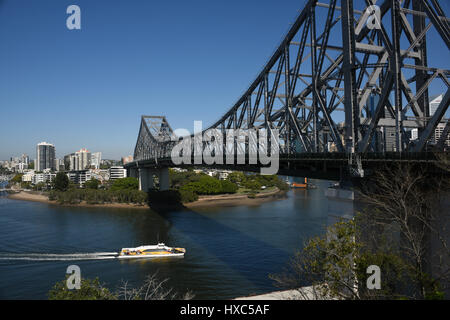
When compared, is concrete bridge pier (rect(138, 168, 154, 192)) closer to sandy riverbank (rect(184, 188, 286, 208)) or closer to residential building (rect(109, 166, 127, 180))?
sandy riverbank (rect(184, 188, 286, 208))

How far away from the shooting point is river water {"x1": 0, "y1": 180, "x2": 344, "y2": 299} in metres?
11.9

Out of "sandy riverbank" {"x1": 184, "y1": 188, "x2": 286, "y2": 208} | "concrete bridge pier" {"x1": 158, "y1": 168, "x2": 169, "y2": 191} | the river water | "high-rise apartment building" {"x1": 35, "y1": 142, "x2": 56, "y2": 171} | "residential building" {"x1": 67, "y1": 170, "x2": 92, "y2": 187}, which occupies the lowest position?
"sandy riverbank" {"x1": 184, "y1": 188, "x2": 286, "y2": 208}

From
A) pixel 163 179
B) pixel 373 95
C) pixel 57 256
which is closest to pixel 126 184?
pixel 163 179

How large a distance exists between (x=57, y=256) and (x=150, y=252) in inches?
179

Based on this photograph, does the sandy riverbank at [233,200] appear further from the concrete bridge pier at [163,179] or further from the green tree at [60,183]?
the green tree at [60,183]

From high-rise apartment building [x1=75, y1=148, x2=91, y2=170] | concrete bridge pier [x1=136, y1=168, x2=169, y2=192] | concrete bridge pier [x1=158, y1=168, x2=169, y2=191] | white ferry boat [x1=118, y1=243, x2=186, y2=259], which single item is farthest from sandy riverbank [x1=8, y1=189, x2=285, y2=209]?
high-rise apartment building [x1=75, y1=148, x2=91, y2=170]

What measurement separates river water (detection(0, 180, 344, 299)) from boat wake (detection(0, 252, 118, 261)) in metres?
0.05

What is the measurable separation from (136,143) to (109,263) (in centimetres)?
4950

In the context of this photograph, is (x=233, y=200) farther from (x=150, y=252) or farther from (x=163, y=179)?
(x=150, y=252)

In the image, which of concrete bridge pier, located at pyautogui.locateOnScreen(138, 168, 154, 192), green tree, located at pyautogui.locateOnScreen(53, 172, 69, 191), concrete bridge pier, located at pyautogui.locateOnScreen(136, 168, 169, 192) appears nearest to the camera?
concrete bridge pier, located at pyautogui.locateOnScreen(136, 168, 169, 192)

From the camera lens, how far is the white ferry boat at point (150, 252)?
15.2 m
